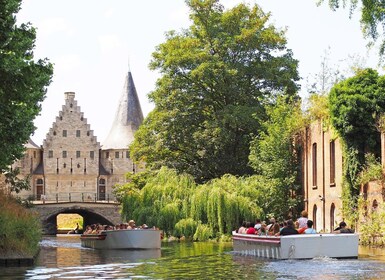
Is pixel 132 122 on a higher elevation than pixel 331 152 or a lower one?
higher

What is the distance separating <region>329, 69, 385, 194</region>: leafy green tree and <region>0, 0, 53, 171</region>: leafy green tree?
625 inches

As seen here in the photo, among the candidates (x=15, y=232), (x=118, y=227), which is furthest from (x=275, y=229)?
(x=118, y=227)

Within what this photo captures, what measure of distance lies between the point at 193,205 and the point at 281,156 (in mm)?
5759

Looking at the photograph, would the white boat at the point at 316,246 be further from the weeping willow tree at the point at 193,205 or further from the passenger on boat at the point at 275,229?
the weeping willow tree at the point at 193,205

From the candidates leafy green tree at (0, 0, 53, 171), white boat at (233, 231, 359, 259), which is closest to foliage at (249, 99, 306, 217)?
white boat at (233, 231, 359, 259)

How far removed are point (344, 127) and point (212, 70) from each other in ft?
53.8

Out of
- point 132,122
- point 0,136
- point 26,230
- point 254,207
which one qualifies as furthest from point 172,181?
point 132,122

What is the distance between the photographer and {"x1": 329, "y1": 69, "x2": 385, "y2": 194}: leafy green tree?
1400 inches

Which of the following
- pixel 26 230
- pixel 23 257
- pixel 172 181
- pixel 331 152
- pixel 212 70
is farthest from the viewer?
pixel 212 70

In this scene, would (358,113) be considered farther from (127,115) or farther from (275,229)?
(127,115)

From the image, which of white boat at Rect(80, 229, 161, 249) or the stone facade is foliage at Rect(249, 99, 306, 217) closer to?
the stone facade

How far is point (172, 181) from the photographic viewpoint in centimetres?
4628

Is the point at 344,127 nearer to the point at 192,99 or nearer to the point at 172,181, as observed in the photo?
the point at 172,181

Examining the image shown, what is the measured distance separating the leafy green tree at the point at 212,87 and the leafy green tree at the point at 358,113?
14.2m
